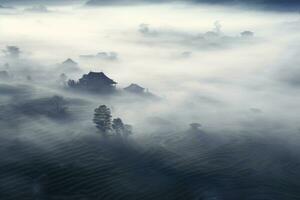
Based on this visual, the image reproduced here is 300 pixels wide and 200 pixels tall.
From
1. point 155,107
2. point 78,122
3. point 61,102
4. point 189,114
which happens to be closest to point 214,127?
point 189,114

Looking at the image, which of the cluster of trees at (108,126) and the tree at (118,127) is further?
the cluster of trees at (108,126)

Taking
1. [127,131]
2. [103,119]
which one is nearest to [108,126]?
[103,119]

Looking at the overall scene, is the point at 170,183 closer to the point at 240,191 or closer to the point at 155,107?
the point at 240,191

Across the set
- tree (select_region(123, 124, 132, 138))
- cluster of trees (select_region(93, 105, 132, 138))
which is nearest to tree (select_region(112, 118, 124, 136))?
cluster of trees (select_region(93, 105, 132, 138))

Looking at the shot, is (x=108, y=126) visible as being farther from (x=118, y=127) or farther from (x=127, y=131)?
(x=127, y=131)

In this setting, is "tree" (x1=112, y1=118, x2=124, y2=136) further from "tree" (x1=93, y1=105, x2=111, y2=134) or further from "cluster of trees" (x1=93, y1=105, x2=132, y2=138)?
"tree" (x1=93, y1=105, x2=111, y2=134)

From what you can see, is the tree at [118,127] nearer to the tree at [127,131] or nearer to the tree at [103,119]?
the tree at [127,131]

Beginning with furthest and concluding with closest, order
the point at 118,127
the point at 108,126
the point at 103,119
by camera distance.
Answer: the point at 108,126 → the point at 103,119 → the point at 118,127

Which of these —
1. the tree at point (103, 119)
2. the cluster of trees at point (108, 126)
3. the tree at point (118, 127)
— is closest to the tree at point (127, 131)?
the cluster of trees at point (108, 126)
